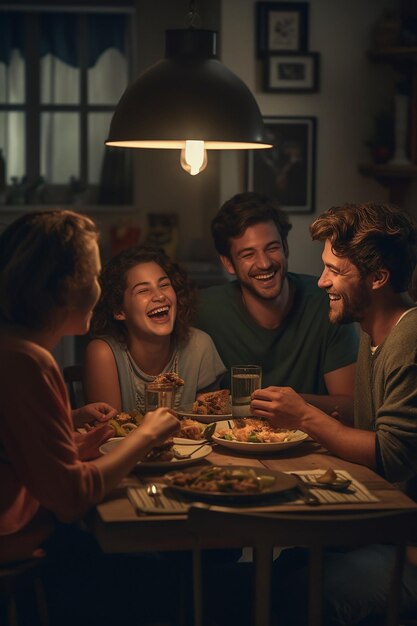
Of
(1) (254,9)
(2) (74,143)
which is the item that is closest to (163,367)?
(1) (254,9)

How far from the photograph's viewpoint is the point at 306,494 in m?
1.96

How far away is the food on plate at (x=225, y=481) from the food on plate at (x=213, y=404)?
2.07 feet

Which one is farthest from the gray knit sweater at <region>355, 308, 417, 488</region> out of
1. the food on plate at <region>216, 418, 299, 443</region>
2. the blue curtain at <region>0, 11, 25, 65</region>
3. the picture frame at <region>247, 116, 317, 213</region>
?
the blue curtain at <region>0, 11, 25, 65</region>

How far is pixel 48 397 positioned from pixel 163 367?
1.08m

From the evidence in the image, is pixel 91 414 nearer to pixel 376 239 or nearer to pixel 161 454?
pixel 161 454

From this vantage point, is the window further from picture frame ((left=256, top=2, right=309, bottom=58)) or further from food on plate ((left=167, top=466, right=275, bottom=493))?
food on plate ((left=167, top=466, right=275, bottom=493))

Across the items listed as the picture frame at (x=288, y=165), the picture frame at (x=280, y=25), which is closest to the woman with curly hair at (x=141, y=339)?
the picture frame at (x=288, y=165)

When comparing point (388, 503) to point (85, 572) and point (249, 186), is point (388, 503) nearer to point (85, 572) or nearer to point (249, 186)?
point (85, 572)

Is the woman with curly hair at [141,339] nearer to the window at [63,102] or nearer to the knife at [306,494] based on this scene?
the knife at [306,494]

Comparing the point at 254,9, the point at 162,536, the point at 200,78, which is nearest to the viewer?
the point at 162,536

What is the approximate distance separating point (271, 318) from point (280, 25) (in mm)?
2111

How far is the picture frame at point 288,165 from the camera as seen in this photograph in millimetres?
4801

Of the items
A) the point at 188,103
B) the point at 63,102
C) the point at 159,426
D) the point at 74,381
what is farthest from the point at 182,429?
the point at 63,102

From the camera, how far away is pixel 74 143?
6.09 metres
